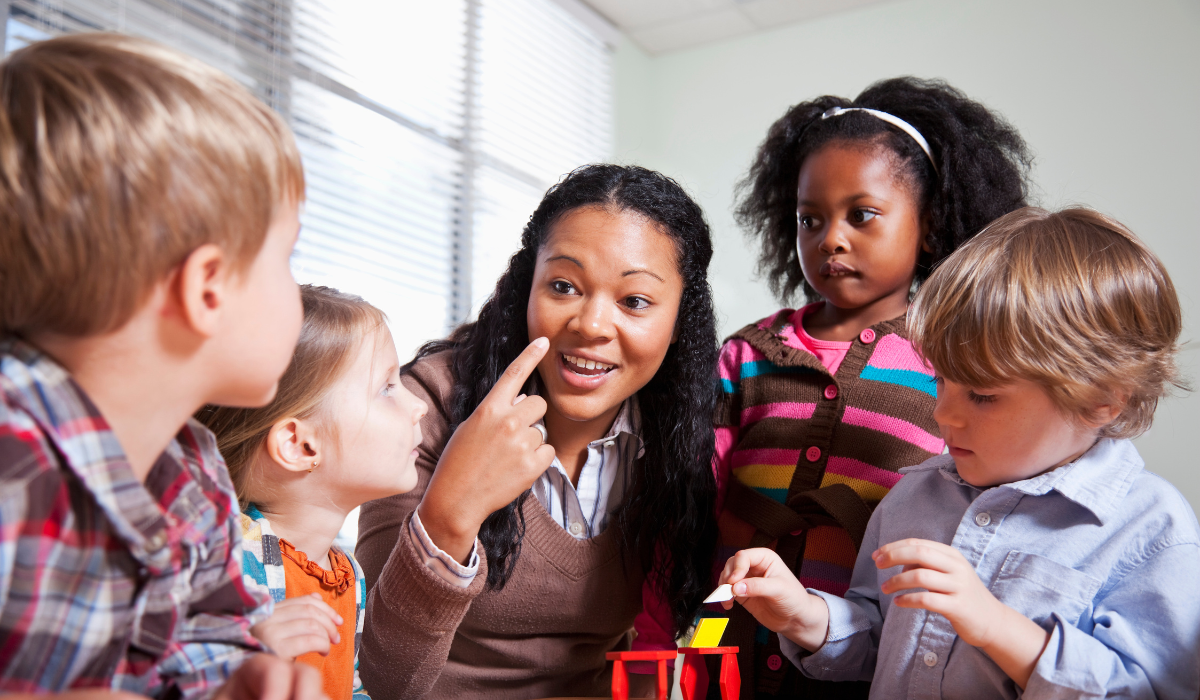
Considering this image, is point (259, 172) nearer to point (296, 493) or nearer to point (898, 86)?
point (296, 493)

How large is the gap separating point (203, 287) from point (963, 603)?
730mm

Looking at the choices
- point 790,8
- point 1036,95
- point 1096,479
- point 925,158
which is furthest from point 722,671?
point 790,8

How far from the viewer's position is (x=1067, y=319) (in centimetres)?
95

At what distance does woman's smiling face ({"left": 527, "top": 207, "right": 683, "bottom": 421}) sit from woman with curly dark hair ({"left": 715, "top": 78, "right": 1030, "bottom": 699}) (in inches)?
10.3

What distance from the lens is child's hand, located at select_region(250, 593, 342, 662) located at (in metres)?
0.77

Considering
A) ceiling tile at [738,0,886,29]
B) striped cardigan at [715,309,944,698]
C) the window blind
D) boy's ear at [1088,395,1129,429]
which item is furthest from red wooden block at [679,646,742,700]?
ceiling tile at [738,0,886,29]

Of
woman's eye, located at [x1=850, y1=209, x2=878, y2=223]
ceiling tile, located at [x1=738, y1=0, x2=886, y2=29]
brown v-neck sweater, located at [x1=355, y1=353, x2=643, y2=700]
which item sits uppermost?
ceiling tile, located at [x1=738, y1=0, x2=886, y2=29]

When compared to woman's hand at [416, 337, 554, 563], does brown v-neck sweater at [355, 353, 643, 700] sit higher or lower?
lower

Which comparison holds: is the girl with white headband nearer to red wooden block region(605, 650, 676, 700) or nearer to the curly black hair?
the curly black hair

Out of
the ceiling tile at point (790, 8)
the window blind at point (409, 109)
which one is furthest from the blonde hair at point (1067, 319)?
the ceiling tile at point (790, 8)

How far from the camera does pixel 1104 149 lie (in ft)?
9.73

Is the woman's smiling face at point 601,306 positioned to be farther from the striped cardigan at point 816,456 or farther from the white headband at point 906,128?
the white headband at point 906,128

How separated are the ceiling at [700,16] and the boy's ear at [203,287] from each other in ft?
10.7

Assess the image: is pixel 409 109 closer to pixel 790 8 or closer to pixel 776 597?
pixel 790 8
